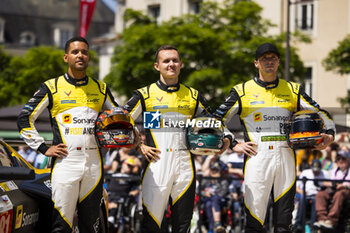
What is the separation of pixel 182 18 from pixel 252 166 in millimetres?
21075

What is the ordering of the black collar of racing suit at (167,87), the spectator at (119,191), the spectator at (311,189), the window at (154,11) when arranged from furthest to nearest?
the window at (154,11)
the spectator at (119,191)
the spectator at (311,189)
the black collar of racing suit at (167,87)

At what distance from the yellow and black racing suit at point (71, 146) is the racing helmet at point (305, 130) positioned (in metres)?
1.70

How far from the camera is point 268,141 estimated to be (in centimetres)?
566

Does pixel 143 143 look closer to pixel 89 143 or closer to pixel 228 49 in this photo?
pixel 89 143

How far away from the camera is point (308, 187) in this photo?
423 inches

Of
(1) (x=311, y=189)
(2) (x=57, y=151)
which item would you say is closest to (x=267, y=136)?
(2) (x=57, y=151)

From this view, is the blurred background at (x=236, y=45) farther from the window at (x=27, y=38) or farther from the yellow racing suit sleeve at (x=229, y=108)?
the window at (x=27, y=38)

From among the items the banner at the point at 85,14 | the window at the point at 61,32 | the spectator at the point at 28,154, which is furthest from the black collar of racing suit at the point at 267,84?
the window at the point at 61,32

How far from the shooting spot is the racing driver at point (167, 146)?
5.51m

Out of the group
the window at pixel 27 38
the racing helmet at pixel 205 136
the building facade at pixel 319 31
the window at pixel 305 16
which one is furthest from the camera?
the window at pixel 27 38

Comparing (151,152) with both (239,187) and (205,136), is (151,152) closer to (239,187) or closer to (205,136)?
(205,136)

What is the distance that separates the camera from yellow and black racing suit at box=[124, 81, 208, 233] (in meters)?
5.50

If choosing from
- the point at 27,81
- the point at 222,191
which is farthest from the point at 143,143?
the point at 27,81

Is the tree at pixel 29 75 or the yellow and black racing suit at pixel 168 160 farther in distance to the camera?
the tree at pixel 29 75
